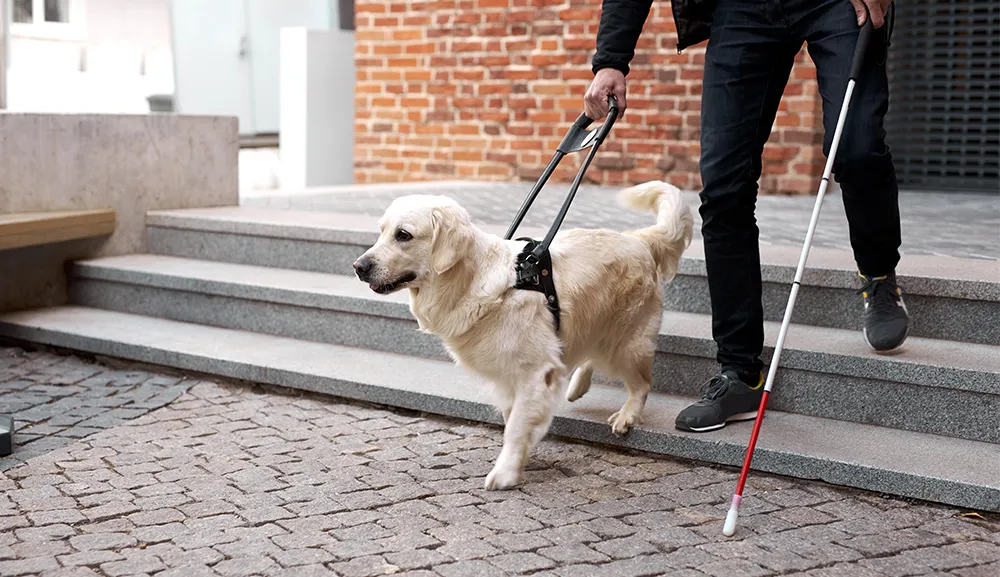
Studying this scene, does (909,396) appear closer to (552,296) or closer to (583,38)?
(552,296)

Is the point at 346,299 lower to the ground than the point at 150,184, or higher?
lower

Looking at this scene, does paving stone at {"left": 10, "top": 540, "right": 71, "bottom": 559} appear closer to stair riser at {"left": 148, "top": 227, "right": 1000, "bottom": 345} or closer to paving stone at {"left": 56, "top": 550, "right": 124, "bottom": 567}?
paving stone at {"left": 56, "top": 550, "right": 124, "bottom": 567}

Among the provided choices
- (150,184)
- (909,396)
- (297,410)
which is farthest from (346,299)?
(909,396)

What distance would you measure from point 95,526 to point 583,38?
20.0ft

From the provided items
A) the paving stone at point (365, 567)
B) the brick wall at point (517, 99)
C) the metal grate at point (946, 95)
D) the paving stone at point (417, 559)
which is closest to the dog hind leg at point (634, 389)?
the paving stone at point (417, 559)

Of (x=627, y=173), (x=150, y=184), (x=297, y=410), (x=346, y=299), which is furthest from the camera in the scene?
(x=627, y=173)

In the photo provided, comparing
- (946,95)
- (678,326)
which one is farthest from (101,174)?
(946,95)

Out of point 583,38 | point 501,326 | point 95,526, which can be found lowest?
point 95,526

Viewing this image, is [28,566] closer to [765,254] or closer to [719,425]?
[719,425]

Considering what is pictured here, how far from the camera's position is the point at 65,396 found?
15.5ft

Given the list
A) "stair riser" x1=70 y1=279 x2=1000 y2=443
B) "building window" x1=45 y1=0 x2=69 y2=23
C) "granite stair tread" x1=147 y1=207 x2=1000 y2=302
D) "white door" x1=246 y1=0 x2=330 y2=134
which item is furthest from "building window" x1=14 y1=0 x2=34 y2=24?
"white door" x1=246 y1=0 x2=330 y2=134

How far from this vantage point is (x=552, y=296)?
3.54 metres

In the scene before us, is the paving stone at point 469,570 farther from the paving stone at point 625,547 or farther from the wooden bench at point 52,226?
the wooden bench at point 52,226

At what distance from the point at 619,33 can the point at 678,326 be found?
46.9 inches
